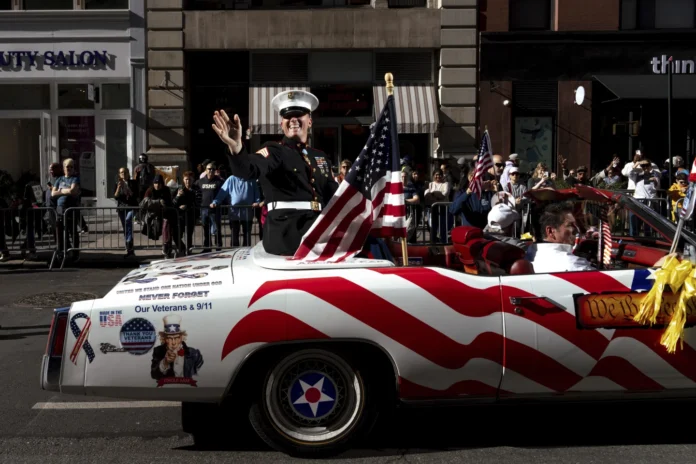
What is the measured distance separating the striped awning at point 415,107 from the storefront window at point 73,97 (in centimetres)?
705

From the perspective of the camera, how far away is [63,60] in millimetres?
22469

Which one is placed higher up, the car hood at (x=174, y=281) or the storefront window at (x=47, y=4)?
the storefront window at (x=47, y=4)

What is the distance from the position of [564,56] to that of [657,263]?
18696 millimetres

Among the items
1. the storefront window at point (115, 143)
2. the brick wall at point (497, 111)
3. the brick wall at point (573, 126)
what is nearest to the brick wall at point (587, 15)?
the brick wall at point (573, 126)

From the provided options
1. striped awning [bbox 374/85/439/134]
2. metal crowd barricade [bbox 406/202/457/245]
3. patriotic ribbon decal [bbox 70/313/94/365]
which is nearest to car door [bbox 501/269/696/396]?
patriotic ribbon decal [bbox 70/313/94/365]

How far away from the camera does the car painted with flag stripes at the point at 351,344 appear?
4.93m

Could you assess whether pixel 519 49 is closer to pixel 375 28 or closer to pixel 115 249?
pixel 375 28

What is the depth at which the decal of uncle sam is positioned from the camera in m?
4.92

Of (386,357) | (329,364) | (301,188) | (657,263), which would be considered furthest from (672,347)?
(301,188)

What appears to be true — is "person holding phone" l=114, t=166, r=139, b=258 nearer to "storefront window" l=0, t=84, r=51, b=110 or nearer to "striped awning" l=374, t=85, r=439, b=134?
"storefront window" l=0, t=84, r=51, b=110

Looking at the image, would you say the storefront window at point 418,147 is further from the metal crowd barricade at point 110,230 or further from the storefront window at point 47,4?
the metal crowd barricade at point 110,230

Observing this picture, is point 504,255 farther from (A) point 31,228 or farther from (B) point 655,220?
(A) point 31,228

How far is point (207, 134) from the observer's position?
914 inches

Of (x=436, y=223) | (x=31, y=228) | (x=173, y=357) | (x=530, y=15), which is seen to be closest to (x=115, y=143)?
(x=31, y=228)
